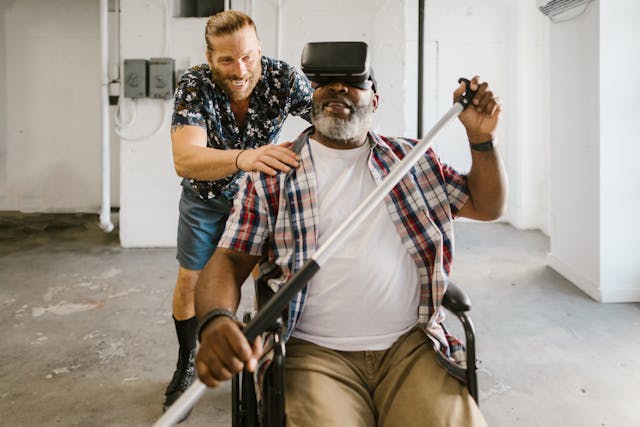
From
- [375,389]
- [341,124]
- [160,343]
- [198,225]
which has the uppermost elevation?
[341,124]

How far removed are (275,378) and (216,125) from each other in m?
1.12

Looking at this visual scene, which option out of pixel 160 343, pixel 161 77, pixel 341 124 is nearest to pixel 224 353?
pixel 341 124

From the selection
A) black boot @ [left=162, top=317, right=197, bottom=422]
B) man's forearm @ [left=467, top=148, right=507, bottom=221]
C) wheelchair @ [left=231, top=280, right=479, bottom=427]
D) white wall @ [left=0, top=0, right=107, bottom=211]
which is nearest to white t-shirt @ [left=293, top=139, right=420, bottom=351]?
wheelchair @ [left=231, top=280, right=479, bottom=427]

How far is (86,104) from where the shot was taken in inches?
254

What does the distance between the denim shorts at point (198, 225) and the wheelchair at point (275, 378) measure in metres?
0.77

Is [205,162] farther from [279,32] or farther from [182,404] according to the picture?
[279,32]

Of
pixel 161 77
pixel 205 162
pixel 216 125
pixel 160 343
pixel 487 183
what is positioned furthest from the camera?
pixel 161 77

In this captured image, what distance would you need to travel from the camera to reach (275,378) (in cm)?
116

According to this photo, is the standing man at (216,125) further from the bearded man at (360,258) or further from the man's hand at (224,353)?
the man's hand at (224,353)

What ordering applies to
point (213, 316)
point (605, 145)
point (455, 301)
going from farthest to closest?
point (605, 145), point (455, 301), point (213, 316)

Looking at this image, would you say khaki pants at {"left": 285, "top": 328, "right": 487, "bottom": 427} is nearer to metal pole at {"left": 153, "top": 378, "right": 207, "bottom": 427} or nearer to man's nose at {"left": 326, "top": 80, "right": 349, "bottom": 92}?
metal pole at {"left": 153, "top": 378, "right": 207, "bottom": 427}

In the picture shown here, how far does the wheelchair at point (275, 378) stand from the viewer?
1166mm

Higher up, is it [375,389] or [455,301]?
[455,301]

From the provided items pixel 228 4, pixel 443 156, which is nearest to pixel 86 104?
pixel 228 4
